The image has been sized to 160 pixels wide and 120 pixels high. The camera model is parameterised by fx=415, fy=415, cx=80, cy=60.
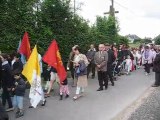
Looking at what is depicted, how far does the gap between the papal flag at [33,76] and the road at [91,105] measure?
0.37m

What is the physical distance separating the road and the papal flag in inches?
14.4

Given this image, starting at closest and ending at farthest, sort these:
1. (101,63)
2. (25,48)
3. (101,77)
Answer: (25,48) < (101,63) < (101,77)

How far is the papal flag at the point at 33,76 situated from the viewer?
1181cm

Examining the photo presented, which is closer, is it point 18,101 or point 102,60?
point 18,101

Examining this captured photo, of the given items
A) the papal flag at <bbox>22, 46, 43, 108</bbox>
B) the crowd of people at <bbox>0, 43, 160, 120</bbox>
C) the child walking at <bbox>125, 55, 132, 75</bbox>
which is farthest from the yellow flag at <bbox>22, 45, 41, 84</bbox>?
the child walking at <bbox>125, 55, 132, 75</bbox>

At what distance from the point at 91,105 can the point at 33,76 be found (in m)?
2.12

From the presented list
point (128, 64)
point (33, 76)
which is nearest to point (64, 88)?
point (33, 76)

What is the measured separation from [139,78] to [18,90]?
417 inches

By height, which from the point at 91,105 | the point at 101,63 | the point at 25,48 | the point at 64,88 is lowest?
the point at 91,105

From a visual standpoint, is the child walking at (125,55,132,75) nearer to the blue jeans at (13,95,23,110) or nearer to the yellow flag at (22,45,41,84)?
the yellow flag at (22,45,41,84)

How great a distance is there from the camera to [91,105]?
41.9 feet

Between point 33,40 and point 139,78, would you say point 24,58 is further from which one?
point 139,78

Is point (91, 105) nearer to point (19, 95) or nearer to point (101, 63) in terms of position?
point (19, 95)

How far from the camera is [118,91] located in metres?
15.9
